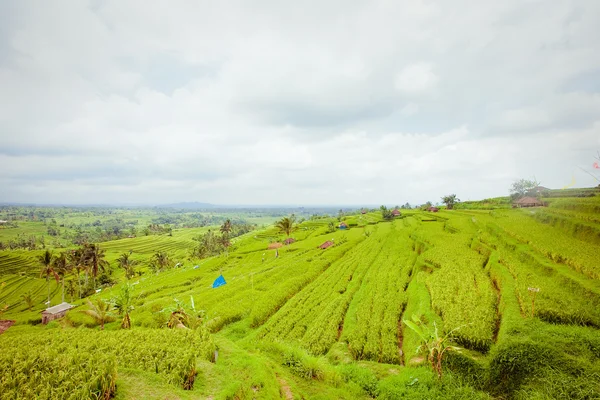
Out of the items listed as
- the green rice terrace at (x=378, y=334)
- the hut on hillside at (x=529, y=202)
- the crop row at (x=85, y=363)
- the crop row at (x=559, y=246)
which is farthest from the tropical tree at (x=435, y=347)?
the hut on hillside at (x=529, y=202)

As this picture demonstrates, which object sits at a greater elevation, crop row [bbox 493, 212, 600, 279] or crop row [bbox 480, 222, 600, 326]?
crop row [bbox 493, 212, 600, 279]

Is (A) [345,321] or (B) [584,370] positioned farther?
(A) [345,321]

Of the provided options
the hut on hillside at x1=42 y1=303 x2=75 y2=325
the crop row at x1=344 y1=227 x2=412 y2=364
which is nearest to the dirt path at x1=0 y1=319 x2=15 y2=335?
the hut on hillside at x1=42 y1=303 x2=75 y2=325

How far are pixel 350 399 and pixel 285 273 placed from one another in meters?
23.6

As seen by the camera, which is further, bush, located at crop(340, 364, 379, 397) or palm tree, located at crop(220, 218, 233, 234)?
palm tree, located at crop(220, 218, 233, 234)

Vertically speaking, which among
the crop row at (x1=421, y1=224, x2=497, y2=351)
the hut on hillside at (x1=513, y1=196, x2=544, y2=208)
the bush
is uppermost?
the hut on hillside at (x1=513, y1=196, x2=544, y2=208)

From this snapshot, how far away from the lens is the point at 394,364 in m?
17.1

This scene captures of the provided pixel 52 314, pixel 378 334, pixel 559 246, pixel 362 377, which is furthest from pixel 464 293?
pixel 52 314

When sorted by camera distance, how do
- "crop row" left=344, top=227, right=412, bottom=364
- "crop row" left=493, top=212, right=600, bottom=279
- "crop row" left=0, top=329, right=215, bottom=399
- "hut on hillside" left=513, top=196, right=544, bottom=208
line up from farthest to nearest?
"hut on hillside" left=513, top=196, right=544, bottom=208 < "crop row" left=344, top=227, right=412, bottom=364 < "crop row" left=493, top=212, right=600, bottom=279 < "crop row" left=0, top=329, right=215, bottom=399

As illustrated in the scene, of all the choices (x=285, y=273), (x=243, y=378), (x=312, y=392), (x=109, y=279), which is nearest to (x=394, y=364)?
(x=312, y=392)

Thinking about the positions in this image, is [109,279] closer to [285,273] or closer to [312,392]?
[285,273]

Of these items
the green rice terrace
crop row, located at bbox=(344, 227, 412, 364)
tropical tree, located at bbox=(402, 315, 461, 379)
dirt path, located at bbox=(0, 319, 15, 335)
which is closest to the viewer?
the green rice terrace

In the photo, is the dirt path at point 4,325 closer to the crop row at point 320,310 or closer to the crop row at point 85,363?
the crop row at point 85,363

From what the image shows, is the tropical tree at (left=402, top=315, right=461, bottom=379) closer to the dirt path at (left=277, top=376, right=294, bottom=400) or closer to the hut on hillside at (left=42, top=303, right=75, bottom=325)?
the dirt path at (left=277, top=376, right=294, bottom=400)
